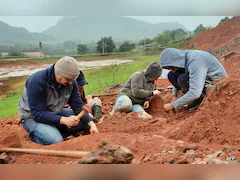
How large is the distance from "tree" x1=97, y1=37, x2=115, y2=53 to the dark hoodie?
766 millimetres

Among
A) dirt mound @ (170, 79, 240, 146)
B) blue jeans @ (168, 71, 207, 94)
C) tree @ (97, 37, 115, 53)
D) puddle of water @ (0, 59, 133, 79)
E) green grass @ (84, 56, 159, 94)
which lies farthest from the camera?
blue jeans @ (168, 71, 207, 94)

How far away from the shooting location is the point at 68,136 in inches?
99.1

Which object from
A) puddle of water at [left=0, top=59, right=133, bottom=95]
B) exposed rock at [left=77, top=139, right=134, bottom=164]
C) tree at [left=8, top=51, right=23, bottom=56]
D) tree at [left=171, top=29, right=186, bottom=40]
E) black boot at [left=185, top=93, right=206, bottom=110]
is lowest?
exposed rock at [left=77, top=139, right=134, bottom=164]

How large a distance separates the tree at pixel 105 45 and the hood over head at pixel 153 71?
20.3 inches

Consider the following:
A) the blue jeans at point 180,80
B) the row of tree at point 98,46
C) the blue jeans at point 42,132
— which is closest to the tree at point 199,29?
the row of tree at point 98,46

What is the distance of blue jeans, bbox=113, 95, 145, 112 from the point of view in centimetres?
293

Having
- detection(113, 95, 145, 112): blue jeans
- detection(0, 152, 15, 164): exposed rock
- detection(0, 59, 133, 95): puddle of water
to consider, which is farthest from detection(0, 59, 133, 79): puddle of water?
detection(113, 95, 145, 112): blue jeans

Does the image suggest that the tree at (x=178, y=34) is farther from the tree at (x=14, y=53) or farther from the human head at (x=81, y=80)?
the tree at (x=14, y=53)

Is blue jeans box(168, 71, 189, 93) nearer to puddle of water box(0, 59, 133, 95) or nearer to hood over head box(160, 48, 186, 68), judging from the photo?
hood over head box(160, 48, 186, 68)

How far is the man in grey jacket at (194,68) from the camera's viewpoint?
229 cm
